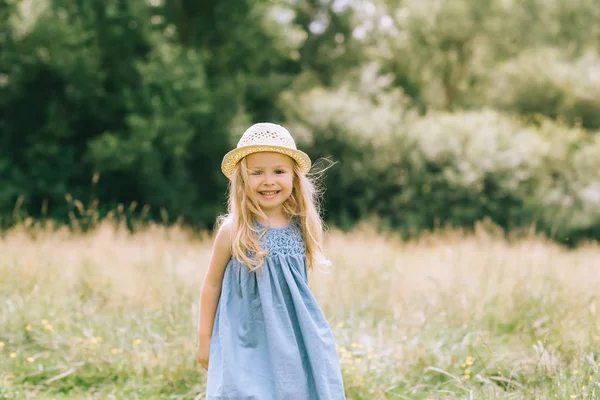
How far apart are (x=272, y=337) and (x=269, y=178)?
644mm

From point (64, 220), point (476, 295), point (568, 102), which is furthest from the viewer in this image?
point (568, 102)

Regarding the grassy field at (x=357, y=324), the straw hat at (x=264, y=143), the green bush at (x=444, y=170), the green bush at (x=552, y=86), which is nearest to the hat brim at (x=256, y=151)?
the straw hat at (x=264, y=143)

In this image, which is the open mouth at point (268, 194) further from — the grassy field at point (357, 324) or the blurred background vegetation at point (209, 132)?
the blurred background vegetation at point (209, 132)

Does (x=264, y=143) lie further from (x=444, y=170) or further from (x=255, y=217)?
(x=444, y=170)

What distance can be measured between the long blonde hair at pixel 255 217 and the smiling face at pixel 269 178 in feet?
0.09

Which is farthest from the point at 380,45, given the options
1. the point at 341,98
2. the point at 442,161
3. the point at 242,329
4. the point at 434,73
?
the point at 242,329

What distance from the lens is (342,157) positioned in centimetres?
1318

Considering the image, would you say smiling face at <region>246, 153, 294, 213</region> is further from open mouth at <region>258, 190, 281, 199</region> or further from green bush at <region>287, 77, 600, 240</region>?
green bush at <region>287, 77, 600, 240</region>

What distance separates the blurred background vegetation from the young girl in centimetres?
888

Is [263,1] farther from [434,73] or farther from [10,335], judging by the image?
[10,335]

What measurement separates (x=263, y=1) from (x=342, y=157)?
3800 millimetres

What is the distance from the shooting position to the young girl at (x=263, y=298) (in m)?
2.40

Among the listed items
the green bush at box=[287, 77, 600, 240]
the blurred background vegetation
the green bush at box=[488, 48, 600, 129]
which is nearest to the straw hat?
the blurred background vegetation

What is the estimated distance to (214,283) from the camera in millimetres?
2580
